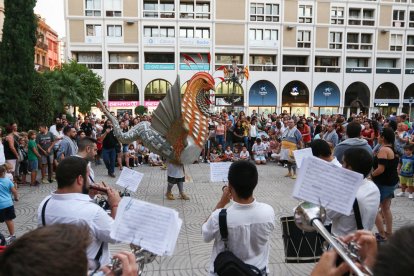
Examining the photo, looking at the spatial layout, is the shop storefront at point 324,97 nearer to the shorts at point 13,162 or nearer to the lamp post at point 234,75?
the lamp post at point 234,75

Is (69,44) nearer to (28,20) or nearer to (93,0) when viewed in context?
(93,0)

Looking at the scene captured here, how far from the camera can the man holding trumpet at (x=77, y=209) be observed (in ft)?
8.67

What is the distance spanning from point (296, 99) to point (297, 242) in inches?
1406

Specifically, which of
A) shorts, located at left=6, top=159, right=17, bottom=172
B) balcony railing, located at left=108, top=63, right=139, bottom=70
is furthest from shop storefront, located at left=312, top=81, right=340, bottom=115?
shorts, located at left=6, top=159, right=17, bottom=172

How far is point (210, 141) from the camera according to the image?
1538 cm

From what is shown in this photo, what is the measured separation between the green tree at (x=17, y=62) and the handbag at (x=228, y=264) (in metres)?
13.6

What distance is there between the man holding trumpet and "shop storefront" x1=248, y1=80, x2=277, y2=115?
3415cm

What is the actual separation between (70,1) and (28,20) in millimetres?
21077

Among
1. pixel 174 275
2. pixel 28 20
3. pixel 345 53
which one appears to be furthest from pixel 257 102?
pixel 174 275

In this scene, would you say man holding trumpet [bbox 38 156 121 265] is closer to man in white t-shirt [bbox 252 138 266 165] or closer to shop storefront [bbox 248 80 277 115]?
man in white t-shirt [bbox 252 138 266 165]

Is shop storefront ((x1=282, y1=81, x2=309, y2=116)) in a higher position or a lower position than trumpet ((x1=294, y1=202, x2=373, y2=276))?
higher

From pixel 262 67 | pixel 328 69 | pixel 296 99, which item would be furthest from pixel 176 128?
pixel 328 69

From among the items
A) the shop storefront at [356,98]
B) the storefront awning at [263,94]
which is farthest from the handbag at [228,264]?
the shop storefront at [356,98]

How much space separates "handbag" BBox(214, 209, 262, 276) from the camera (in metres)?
2.58
